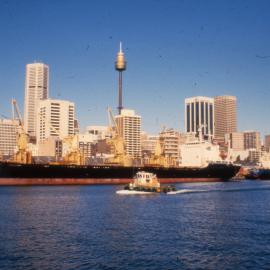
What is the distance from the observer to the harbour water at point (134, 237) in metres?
26.5

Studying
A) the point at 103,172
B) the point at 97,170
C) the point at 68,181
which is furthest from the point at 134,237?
the point at 103,172

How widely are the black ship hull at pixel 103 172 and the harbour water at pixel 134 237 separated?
4223 cm

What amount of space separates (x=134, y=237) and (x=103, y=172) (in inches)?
3002

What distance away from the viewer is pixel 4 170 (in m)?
93.0

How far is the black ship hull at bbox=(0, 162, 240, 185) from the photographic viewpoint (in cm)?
9448

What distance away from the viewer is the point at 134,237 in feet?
110

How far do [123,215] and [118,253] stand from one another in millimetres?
16620

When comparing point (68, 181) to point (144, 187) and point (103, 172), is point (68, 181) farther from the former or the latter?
point (144, 187)

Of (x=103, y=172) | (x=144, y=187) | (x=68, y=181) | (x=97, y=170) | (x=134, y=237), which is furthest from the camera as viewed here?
(x=103, y=172)

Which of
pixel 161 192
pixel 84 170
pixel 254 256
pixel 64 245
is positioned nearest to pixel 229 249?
pixel 254 256

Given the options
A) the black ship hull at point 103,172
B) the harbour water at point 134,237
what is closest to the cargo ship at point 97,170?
the black ship hull at point 103,172

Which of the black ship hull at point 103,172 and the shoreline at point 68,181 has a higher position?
the black ship hull at point 103,172

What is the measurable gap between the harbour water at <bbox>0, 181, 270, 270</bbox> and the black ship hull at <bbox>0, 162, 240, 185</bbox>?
42.2 metres

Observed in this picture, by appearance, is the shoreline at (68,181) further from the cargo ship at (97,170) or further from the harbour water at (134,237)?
the harbour water at (134,237)
